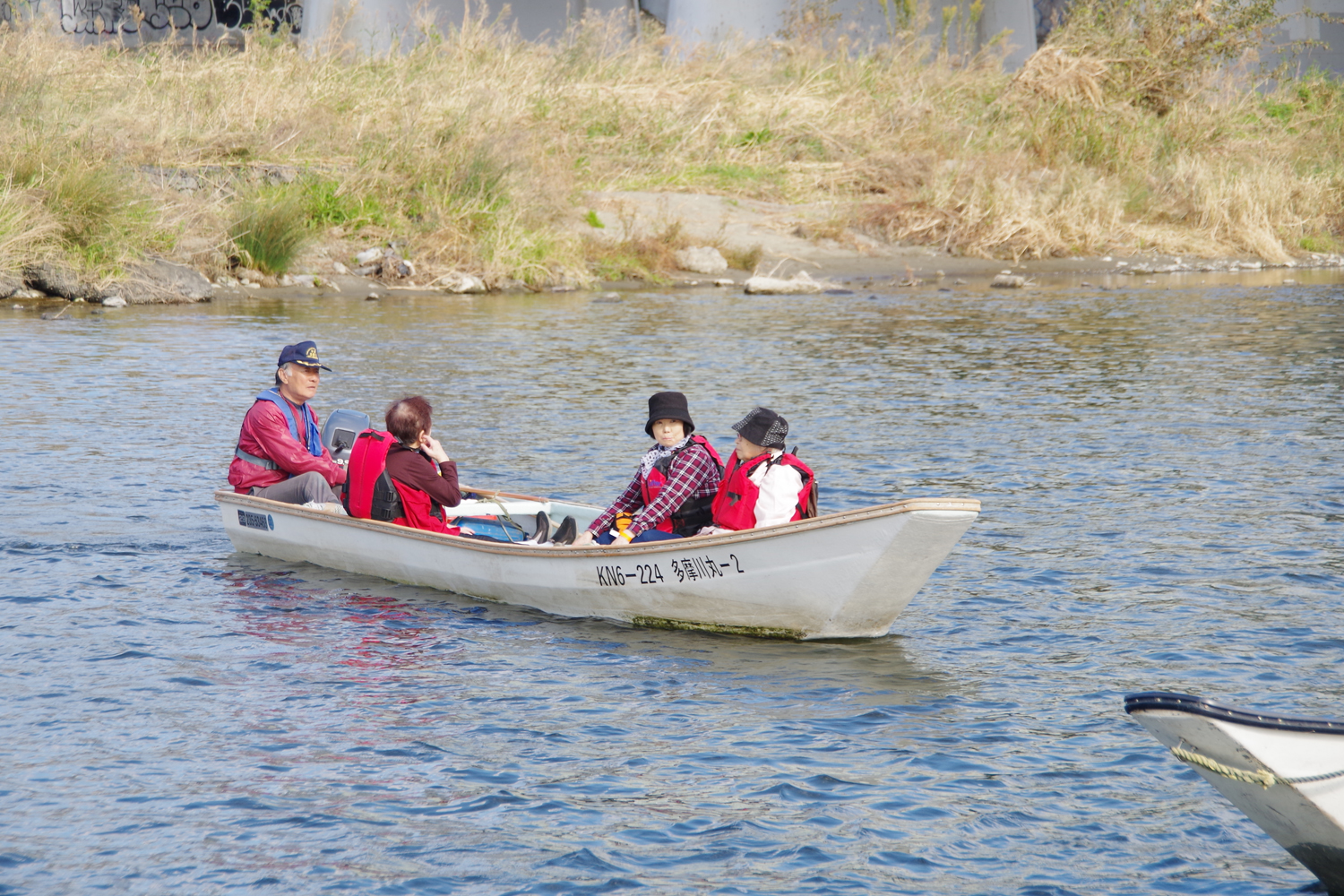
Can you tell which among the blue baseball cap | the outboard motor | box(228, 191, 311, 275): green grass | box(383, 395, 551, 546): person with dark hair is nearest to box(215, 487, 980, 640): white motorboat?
box(383, 395, 551, 546): person with dark hair

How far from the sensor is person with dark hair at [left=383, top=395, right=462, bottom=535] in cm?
803

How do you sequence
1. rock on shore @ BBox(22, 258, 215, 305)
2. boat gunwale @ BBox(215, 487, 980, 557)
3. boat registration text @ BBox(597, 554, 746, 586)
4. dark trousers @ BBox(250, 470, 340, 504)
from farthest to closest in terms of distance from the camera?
rock on shore @ BBox(22, 258, 215, 305) < dark trousers @ BBox(250, 470, 340, 504) < boat registration text @ BBox(597, 554, 746, 586) < boat gunwale @ BBox(215, 487, 980, 557)

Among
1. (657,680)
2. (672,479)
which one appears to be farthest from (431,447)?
(657,680)

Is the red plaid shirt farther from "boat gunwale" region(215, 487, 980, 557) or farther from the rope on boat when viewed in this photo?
the rope on boat

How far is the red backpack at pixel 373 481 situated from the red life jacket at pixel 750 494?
81.3 inches

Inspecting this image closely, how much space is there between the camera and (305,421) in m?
9.10

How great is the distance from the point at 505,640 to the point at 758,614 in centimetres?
132

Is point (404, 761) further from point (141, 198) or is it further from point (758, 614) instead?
point (141, 198)

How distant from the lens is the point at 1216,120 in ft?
96.2

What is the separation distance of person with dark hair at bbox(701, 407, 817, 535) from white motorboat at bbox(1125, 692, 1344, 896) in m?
3.35

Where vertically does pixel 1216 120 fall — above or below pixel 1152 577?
above

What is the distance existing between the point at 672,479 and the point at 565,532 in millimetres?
1158

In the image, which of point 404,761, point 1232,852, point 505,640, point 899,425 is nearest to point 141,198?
point 899,425

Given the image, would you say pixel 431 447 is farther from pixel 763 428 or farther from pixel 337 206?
pixel 337 206
